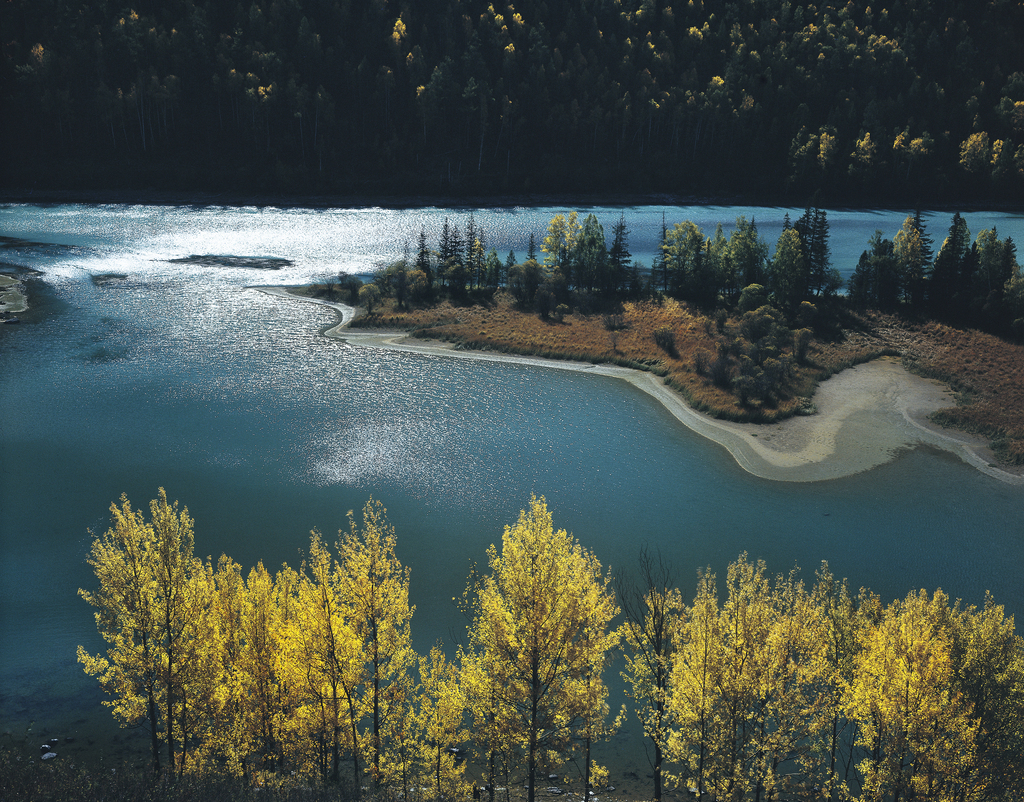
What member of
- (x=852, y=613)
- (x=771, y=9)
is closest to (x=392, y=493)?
(x=852, y=613)

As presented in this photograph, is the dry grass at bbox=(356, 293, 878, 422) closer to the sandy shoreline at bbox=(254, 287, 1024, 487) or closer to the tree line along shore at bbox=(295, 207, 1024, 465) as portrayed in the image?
the tree line along shore at bbox=(295, 207, 1024, 465)

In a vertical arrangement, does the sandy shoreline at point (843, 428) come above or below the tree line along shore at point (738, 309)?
below

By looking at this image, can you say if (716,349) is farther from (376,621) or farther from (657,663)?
(376,621)

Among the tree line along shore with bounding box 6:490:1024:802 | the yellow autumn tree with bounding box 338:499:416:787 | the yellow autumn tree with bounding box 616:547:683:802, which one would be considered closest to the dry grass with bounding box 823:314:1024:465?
the tree line along shore with bounding box 6:490:1024:802

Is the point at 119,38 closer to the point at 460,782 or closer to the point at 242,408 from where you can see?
the point at 242,408

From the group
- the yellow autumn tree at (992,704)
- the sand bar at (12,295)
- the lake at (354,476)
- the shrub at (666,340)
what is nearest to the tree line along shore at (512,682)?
the yellow autumn tree at (992,704)

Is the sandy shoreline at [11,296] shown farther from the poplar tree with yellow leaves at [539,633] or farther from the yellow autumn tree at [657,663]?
the yellow autumn tree at [657,663]
